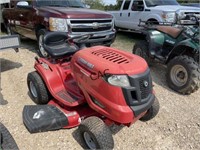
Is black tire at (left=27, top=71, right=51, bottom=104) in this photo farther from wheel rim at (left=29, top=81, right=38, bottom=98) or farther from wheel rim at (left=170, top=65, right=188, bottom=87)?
wheel rim at (left=170, top=65, right=188, bottom=87)

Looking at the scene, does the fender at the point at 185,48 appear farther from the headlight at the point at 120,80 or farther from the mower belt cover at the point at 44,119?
the mower belt cover at the point at 44,119

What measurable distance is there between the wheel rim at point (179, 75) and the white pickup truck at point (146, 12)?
2.44 meters

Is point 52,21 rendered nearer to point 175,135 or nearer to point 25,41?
point 25,41

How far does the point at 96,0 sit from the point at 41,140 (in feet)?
62.9

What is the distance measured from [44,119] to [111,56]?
1184mm

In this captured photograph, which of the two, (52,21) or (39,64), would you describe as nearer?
(39,64)

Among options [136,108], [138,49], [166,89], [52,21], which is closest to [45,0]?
[52,21]

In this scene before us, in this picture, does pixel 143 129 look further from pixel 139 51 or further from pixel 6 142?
pixel 139 51

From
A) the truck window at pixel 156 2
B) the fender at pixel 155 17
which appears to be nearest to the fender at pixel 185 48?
the fender at pixel 155 17

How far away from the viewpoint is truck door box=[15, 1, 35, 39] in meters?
6.44

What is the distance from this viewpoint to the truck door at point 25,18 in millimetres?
6441

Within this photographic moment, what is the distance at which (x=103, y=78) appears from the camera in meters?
2.56

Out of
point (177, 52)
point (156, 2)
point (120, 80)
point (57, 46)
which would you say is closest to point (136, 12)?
point (156, 2)

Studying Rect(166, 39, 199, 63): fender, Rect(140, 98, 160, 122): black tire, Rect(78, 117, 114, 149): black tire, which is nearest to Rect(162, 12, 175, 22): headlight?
Rect(166, 39, 199, 63): fender
